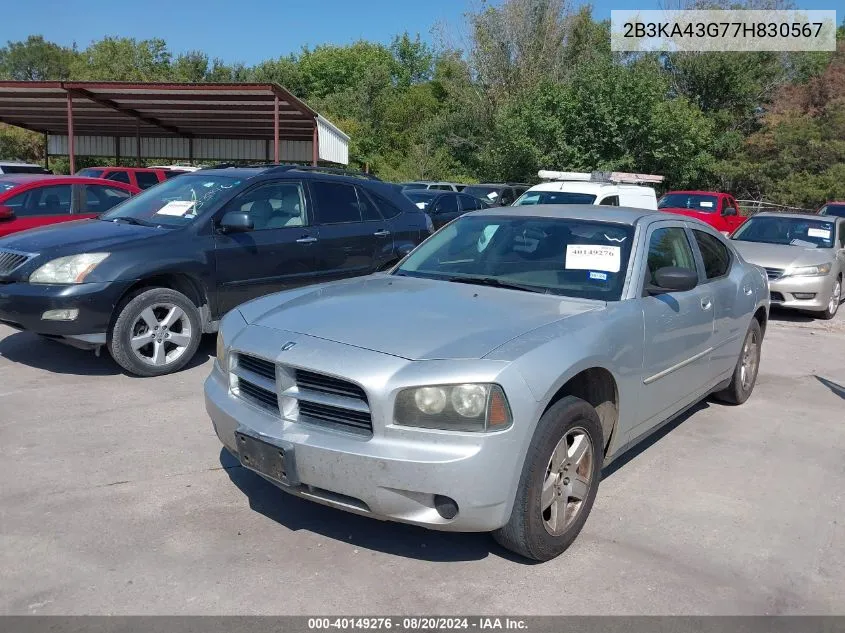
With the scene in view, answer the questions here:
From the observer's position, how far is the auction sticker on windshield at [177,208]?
7.02 meters

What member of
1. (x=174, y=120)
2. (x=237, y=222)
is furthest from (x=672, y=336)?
(x=174, y=120)

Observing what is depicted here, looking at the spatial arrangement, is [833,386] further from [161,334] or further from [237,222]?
[161,334]

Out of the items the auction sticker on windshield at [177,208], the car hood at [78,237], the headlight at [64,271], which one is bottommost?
the headlight at [64,271]

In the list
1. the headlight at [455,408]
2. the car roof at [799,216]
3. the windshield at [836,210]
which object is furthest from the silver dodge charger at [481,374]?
the windshield at [836,210]

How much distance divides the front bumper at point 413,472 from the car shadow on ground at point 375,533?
0.50 metres

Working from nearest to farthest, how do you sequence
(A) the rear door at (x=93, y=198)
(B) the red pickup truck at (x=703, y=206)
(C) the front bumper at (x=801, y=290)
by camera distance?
1. (A) the rear door at (x=93, y=198)
2. (C) the front bumper at (x=801, y=290)
3. (B) the red pickup truck at (x=703, y=206)

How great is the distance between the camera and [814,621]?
326 centimetres

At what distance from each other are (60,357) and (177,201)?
1799mm

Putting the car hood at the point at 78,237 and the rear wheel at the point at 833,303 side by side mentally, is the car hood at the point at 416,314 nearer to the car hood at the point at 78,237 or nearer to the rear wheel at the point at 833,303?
the car hood at the point at 78,237

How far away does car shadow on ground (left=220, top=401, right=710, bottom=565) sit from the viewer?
3.72 meters

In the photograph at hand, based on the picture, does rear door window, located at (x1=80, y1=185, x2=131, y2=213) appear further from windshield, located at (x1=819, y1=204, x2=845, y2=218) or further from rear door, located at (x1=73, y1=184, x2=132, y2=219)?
windshield, located at (x1=819, y1=204, x2=845, y2=218)

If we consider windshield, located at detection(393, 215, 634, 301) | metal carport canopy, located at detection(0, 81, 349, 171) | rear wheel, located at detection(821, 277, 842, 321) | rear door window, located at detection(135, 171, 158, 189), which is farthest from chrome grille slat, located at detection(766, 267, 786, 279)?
rear door window, located at detection(135, 171, 158, 189)

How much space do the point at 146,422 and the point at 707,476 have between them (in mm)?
3788

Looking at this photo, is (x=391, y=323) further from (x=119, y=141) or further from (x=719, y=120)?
(x=719, y=120)
